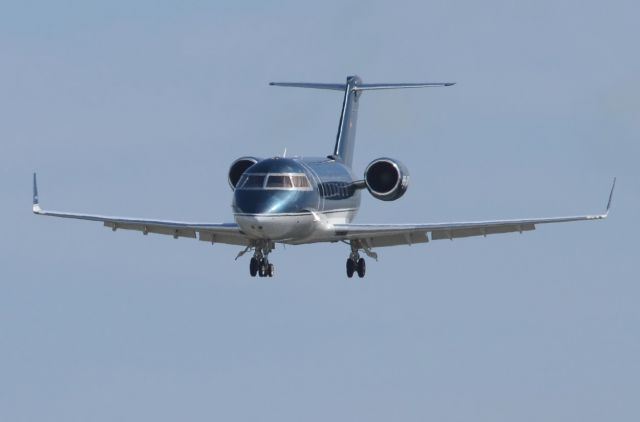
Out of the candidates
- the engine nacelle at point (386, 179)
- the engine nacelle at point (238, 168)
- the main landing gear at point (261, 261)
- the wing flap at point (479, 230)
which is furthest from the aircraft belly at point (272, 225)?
the wing flap at point (479, 230)

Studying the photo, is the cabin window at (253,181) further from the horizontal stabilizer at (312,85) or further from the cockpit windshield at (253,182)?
the horizontal stabilizer at (312,85)

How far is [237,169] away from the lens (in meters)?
75.9

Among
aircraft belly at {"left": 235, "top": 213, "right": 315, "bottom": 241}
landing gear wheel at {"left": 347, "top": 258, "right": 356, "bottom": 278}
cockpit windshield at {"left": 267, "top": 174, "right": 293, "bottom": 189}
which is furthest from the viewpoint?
landing gear wheel at {"left": 347, "top": 258, "right": 356, "bottom": 278}

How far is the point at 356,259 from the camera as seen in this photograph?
77.0 metres

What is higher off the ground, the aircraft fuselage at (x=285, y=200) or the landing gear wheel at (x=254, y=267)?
the aircraft fuselage at (x=285, y=200)

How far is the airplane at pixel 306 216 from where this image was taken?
69.2m

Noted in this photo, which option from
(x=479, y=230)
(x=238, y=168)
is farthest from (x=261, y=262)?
(x=479, y=230)

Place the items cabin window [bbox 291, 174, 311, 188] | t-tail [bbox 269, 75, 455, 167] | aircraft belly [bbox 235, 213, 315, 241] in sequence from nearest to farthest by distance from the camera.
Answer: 1. aircraft belly [bbox 235, 213, 315, 241]
2. cabin window [bbox 291, 174, 311, 188]
3. t-tail [bbox 269, 75, 455, 167]

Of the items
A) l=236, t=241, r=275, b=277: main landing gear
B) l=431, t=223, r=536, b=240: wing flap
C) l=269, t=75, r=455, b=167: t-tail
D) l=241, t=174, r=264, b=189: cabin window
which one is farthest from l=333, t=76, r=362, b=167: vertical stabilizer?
l=241, t=174, r=264, b=189: cabin window

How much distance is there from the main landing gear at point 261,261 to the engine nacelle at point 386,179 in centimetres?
514

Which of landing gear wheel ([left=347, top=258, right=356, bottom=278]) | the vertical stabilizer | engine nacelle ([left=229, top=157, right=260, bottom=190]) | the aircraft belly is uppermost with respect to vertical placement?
the vertical stabilizer

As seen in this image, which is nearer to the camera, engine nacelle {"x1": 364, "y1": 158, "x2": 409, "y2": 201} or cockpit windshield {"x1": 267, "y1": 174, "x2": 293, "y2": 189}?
cockpit windshield {"x1": 267, "y1": 174, "x2": 293, "y2": 189}

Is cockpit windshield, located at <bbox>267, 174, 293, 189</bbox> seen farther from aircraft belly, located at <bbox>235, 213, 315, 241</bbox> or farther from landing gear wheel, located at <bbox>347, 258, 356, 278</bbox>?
landing gear wheel, located at <bbox>347, 258, 356, 278</bbox>

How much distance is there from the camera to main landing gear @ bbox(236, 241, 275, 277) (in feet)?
236
